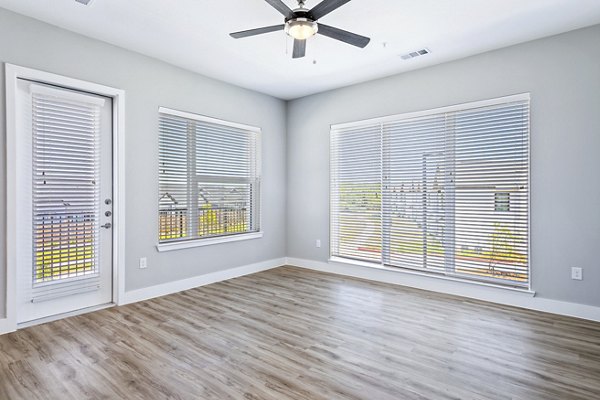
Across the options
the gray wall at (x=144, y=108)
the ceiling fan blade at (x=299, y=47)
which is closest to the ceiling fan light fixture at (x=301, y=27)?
the ceiling fan blade at (x=299, y=47)

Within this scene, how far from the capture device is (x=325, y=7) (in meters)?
2.37

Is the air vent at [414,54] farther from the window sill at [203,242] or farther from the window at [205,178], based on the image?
the window sill at [203,242]

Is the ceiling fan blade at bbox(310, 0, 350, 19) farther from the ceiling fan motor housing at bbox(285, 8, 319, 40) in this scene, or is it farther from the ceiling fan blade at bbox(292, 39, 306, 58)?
the ceiling fan blade at bbox(292, 39, 306, 58)

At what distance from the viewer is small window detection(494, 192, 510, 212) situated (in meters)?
3.58

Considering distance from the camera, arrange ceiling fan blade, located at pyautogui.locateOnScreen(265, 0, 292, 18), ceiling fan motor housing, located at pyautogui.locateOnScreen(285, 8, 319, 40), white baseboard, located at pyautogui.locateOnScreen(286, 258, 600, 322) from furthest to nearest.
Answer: white baseboard, located at pyautogui.locateOnScreen(286, 258, 600, 322), ceiling fan motor housing, located at pyautogui.locateOnScreen(285, 8, 319, 40), ceiling fan blade, located at pyautogui.locateOnScreen(265, 0, 292, 18)

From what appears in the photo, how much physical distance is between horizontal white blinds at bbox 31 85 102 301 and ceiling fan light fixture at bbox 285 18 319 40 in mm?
2254

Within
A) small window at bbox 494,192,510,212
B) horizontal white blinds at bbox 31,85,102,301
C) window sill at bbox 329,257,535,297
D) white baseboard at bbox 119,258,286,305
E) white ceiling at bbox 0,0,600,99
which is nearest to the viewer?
white ceiling at bbox 0,0,600,99

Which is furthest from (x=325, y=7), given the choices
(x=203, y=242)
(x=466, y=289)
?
(x=466, y=289)

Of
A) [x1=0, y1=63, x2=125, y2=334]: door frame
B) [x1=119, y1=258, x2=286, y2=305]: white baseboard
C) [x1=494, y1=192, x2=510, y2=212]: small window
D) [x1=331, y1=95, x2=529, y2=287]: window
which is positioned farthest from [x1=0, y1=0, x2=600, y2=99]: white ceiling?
[x1=119, y1=258, x2=286, y2=305]: white baseboard

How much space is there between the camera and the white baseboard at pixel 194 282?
3.70 meters

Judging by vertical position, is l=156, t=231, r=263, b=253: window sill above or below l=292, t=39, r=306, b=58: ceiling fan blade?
below

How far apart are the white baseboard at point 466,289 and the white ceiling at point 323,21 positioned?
267 centimetres

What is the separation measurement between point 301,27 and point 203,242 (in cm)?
295

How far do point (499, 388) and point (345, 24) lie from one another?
10.3 ft
